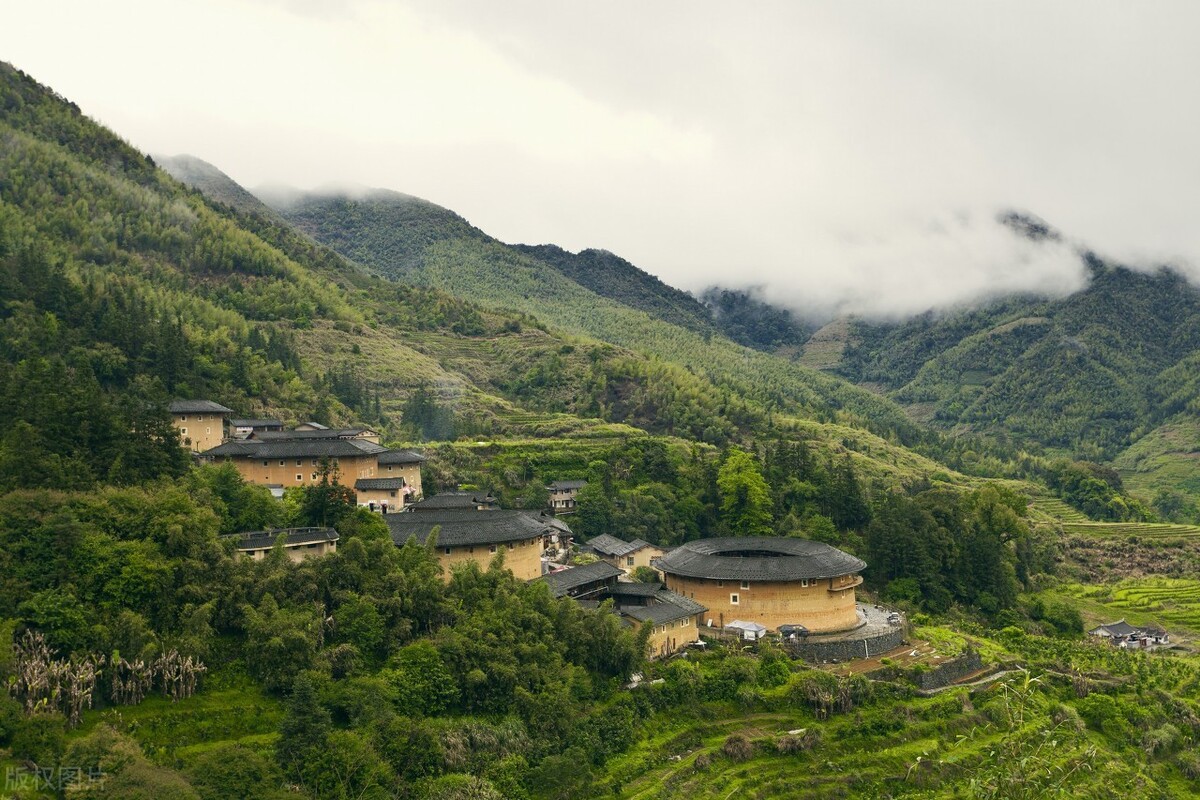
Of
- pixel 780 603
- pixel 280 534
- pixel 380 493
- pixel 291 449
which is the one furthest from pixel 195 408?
pixel 780 603

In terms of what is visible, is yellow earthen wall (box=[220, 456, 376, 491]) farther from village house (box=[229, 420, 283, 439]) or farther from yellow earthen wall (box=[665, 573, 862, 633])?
yellow earthen wall (box=[665, 573, 862, 633])

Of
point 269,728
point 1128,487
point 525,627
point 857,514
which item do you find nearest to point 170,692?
point 269,728

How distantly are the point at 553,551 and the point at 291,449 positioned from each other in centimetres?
1612

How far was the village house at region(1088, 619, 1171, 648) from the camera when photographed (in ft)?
201

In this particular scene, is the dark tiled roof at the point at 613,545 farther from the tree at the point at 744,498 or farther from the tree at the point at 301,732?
the tree at the point at 301,732

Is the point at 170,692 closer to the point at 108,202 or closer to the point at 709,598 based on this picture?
the point at 709,598

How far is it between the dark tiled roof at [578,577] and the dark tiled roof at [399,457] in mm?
14365

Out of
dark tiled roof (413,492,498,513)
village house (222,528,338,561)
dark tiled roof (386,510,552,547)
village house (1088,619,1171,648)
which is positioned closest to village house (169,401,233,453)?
dark tiled roof (413,492,498,513)

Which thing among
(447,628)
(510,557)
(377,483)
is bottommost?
(447,628)

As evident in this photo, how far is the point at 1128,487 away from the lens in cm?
14262

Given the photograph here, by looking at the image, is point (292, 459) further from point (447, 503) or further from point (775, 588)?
point (775, 588)

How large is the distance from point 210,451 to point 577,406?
53079 millimetres

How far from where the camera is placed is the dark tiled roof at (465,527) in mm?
43500

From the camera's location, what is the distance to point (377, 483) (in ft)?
177
